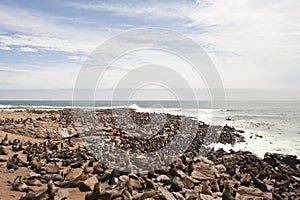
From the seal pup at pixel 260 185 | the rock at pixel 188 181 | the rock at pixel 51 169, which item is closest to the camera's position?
the rock at pixel 188 181

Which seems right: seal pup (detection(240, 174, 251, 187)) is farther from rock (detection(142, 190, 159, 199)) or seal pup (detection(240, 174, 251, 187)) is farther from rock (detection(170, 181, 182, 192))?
rock (detection(142, 190, 159, 199))

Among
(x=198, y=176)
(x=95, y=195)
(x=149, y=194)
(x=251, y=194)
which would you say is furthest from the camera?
(x=198, y=176)

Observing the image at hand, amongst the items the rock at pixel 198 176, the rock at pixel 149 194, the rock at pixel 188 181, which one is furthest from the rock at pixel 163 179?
the rock at pixel 149 194

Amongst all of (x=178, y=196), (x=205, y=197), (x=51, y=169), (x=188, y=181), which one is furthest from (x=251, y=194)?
(x=51, y=169)

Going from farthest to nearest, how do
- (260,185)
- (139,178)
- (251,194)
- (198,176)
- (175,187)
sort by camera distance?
1. (198,176)
2. (260,185)
3. (139,178)
4. (251,194)
5. (175,187)

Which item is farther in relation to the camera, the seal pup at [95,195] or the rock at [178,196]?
the rock at [178,196]

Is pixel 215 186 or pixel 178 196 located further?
pixel 215 186

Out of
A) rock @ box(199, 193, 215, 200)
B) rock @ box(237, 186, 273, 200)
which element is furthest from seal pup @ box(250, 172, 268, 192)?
rock @ box(199, 193, 215, 200)

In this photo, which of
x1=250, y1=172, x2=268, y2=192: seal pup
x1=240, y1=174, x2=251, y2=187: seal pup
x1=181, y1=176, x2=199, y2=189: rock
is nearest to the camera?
x1=181, y1=176, x2=199, y2=189: rock

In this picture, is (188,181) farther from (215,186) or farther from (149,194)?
(149,194)

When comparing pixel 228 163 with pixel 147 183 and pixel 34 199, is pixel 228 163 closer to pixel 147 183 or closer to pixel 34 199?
pixel 147 183

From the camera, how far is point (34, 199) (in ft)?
15.5

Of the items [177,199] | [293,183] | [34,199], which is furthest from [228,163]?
[34,199]

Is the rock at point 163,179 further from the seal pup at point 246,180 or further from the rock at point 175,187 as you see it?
the seal pup at point 246,180
